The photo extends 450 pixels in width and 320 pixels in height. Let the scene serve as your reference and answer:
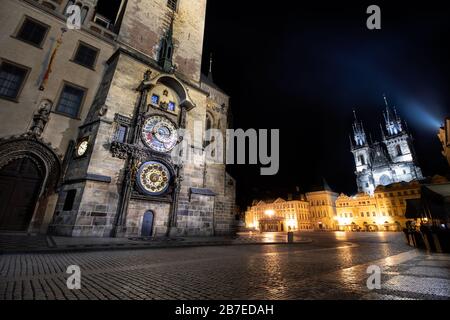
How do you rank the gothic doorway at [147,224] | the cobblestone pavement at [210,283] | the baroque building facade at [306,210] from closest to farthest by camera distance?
the cobblestone pavement at [210,283] < the gothic doorway at [147,224] < the baroque building facade at [306,210]

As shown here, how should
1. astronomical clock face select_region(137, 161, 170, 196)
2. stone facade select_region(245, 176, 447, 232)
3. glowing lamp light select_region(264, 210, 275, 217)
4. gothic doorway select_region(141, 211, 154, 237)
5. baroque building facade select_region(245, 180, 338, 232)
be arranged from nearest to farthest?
gothic doorway select_region(141, 211, 154, 237), astronomical clock face select_region(137, 161, 170, 196), stone facade select_region(245, 176, 447, 232), glowing lamp light select_region(264, 210, 275, 217), baroque building facade select_region(245, 180, 338, 232)

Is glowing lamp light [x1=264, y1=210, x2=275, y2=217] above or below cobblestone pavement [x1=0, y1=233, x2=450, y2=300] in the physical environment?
above

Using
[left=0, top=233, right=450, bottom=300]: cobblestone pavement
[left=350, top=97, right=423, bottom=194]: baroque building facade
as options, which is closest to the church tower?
[left=350, top=97, right=423, bottom=194]: baroque building facade

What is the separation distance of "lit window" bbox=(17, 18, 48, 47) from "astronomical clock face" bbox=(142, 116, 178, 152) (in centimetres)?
929

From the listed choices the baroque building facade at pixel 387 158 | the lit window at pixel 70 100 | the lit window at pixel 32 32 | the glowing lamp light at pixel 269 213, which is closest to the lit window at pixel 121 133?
the lit window at pixel 70 100

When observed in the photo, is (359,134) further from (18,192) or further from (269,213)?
(18,192)

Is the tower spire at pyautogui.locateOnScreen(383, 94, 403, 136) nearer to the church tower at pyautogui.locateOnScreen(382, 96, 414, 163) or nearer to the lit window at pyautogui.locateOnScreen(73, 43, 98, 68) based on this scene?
the church tower at pyautogui.locateOnScreen(382, 96, 414, 163)

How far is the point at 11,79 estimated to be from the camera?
1332cm

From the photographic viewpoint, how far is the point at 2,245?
308 inches

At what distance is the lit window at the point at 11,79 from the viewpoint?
13031 mm

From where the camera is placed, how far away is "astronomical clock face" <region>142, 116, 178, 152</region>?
51.6ft

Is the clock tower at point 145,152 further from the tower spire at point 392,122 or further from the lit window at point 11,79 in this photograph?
the tower spire at point 392,122

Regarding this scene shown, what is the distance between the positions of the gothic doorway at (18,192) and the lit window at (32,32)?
28.1ft

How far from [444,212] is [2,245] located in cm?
2035
